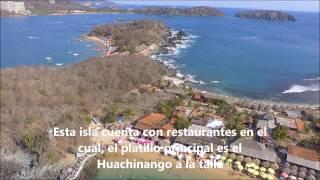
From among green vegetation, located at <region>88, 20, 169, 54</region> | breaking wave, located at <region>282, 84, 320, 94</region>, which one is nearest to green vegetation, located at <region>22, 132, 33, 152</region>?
breaking wave, located at <region>282, 84, 320, 94</region>

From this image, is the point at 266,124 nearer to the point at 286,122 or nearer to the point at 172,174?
the point at 286,122

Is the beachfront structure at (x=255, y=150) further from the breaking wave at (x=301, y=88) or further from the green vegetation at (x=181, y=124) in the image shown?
the breaking wave at (x=301, y=88)

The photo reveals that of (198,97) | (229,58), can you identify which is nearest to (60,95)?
(198,97)

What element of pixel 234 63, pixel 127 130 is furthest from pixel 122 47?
pixel 127 130

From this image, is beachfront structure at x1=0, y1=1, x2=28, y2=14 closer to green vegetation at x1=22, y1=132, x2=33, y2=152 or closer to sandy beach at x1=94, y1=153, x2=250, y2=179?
green vegetation at x1=22, y1=132, x2=33, y2=152

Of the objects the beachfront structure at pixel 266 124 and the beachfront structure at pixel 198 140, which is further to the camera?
the beachfront structure at pixel 266 124

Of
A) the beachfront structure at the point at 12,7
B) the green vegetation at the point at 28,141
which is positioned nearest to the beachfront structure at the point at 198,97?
the green vegetation at the point at 28,141
